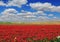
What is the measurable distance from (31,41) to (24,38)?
0.46 m

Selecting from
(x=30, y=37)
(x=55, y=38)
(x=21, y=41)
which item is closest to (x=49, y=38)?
(x=55, y=38)

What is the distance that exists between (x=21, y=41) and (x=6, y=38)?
93 cm

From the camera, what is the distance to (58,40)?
34.5 ft

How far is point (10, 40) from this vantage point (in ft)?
32.7

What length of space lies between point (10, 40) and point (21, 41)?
483 mm

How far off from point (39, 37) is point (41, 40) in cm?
57

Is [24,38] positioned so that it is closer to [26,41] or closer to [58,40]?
[26,41]

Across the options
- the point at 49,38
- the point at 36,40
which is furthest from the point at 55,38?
the point at 36,40

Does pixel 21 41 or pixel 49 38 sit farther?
pixel 49 38

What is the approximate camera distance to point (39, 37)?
11.0m

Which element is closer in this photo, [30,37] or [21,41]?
[21,41]

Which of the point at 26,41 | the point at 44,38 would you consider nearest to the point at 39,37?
the point at 44,38

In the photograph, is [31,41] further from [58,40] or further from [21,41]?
[58,40]

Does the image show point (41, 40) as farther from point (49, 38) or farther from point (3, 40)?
point (3, 40)
